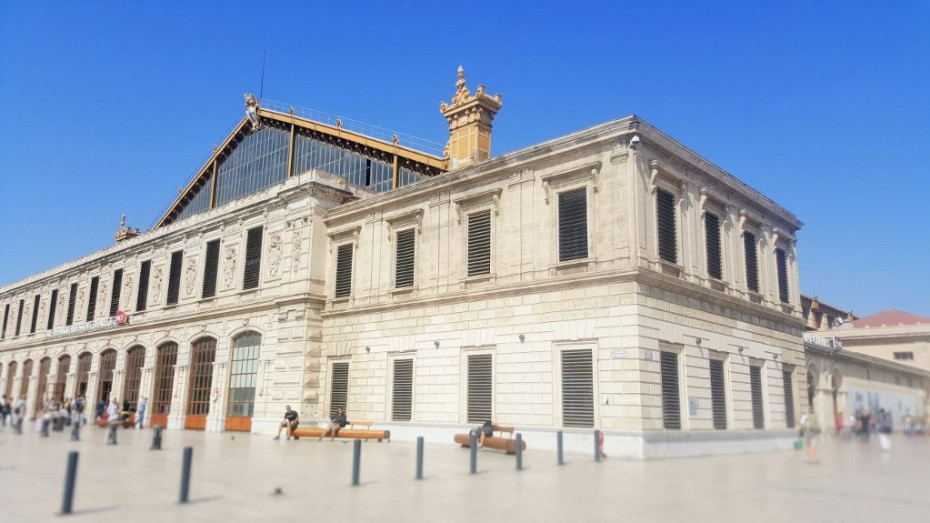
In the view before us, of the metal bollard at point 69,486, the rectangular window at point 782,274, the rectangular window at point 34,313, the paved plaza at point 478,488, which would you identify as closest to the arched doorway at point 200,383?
the paved plaza at point 478,488

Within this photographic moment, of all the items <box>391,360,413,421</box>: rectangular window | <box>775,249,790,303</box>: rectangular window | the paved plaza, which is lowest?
the paved plaza

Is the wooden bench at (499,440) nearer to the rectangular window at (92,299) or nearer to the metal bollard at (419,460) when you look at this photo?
the metal bollard at (419,460)

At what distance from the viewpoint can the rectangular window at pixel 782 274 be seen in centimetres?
2989

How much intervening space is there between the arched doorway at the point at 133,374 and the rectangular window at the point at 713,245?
34.0 metres

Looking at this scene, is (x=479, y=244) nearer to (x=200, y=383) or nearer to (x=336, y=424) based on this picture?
(x=336, y=424)

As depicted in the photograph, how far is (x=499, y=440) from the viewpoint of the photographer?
806 inches

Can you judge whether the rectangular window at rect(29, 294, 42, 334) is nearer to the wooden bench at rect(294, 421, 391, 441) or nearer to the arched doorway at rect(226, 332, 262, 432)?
the arched doorway at rect(226, 332, 262, 432)

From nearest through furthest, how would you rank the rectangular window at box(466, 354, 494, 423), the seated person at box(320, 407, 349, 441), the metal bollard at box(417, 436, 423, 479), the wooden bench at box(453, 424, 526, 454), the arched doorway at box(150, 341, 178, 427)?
1. the metal bollard at box(417, 436, 423, 479)
2. the wooden bench at box(453, 424, 526, 454)
3. the rectangular window at box(466, 354, 494, 423)
4. the seated person at box(320, 407, 349, 441)
5. the arched doorway at box(150, 341, 178, 427)

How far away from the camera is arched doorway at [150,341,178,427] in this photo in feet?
127

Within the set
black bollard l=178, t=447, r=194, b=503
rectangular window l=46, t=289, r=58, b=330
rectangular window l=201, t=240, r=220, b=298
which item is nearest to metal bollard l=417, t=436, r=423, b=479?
black bollard l=178, t=447, r=194, b=503

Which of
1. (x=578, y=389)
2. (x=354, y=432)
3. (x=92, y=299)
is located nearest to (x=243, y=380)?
(x=354, y=432)

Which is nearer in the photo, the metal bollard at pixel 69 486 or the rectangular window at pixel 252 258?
the metal bollard at pixel 69 486

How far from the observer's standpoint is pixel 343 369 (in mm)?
30875

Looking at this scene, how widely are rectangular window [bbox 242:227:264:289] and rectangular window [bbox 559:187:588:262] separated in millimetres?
17612
